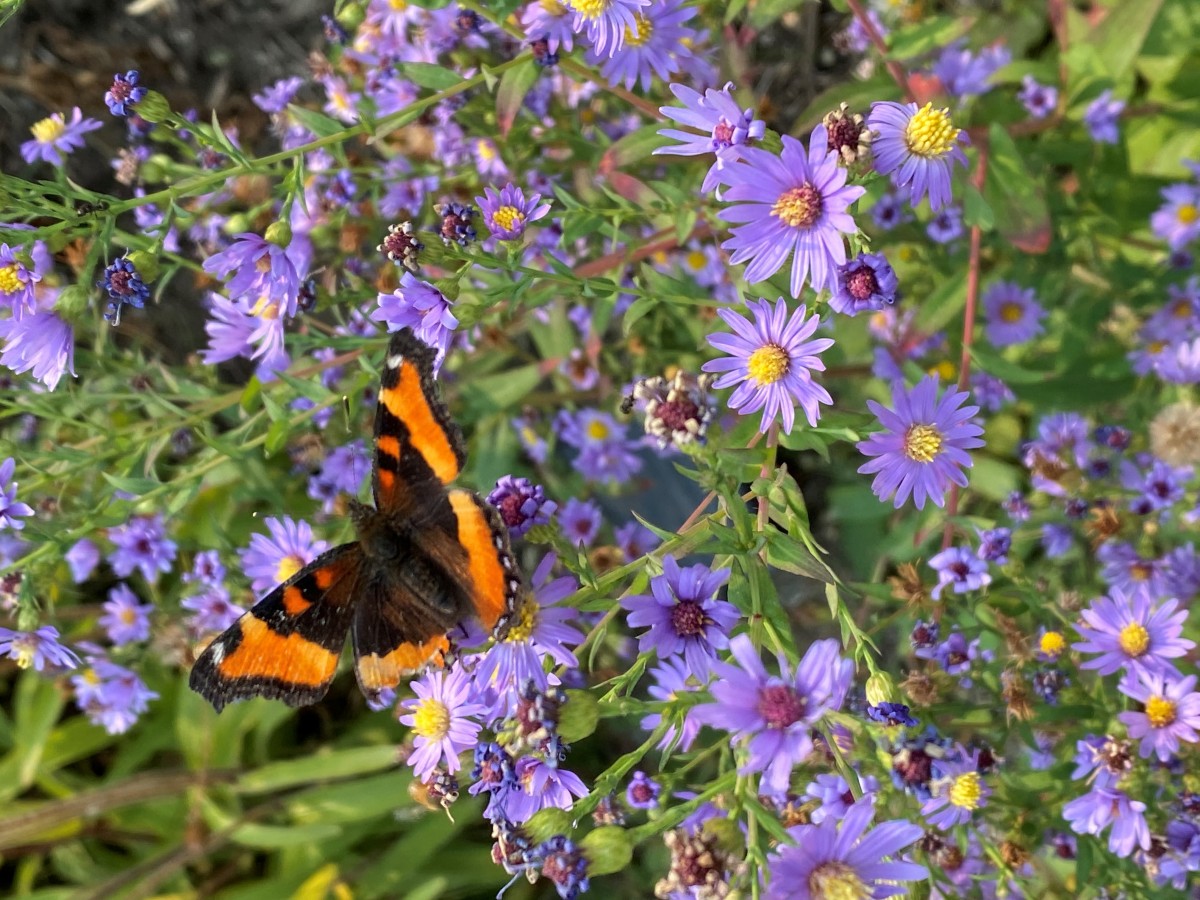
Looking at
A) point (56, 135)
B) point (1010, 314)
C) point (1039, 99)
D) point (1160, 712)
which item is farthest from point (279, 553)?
point (1039, 99)

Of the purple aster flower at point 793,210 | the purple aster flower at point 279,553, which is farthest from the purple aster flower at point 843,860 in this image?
the purple aster flower at point 279,553

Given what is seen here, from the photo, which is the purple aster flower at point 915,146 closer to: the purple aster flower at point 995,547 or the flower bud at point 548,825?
the purple aster flower at point 995,547

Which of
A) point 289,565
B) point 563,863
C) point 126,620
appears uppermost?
point 563,863

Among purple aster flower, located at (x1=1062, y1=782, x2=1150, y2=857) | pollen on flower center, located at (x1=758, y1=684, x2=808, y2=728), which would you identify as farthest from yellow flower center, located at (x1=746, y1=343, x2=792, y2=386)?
purple aster flower, located at (x1=1062, y1=782, x2=1150, y2=857)

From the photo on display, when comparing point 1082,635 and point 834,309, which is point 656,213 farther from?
point 1082,635

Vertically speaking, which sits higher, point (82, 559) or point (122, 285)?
point (122, 285)

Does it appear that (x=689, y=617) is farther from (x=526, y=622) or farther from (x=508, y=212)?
(x=508, y=212)

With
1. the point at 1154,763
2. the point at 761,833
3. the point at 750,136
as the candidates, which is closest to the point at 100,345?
the point at 750,136
